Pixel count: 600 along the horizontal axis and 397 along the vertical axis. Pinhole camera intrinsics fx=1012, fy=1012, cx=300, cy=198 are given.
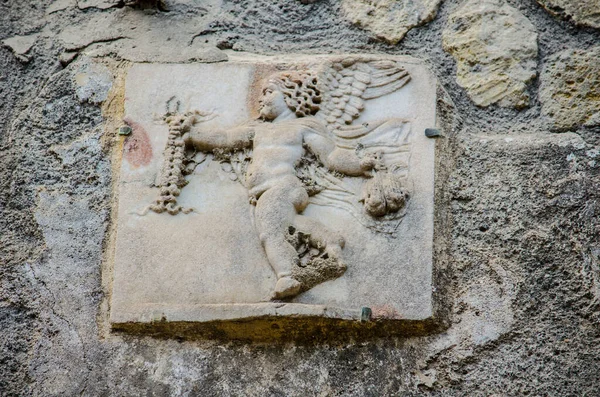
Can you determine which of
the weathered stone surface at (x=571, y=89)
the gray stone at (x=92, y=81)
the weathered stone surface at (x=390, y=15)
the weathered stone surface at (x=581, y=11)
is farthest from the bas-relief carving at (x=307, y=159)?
the weathered stone surface at (x=581, y=11)

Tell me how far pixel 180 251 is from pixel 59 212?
16.3 inches

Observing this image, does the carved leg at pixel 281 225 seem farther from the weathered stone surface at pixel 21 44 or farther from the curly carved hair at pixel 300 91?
the weathered stone surface at pixel 21 44

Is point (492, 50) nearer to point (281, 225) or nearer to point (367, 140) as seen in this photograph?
point (367, 140)

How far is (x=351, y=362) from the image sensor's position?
9.08ft

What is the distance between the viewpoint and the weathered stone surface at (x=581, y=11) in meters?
3.15

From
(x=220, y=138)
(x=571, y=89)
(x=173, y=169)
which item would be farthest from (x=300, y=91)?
(x=571, y=89)

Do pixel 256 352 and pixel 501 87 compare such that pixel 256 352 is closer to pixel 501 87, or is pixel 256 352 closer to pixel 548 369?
pixel 548 369

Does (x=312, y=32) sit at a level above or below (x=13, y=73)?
above

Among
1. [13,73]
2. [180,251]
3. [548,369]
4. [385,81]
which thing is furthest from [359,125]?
[13,73]

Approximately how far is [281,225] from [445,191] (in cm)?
50

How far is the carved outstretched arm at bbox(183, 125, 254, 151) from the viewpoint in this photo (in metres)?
3.03

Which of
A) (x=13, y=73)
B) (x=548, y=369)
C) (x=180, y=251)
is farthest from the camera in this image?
(x=13, y=73)

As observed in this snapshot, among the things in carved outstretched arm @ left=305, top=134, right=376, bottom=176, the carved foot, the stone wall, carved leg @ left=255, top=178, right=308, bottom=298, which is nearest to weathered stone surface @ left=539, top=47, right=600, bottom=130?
the stone wall

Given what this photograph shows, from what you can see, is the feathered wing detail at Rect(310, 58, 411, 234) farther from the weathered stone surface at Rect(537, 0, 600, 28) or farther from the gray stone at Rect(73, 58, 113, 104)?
the gray stone at Rect(73, 58, 113, 104)
